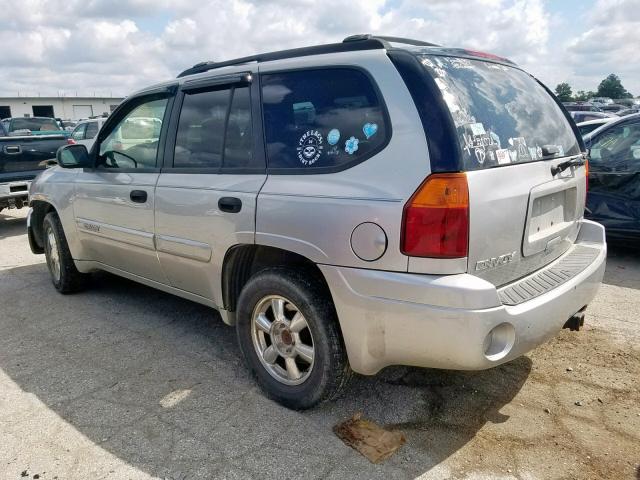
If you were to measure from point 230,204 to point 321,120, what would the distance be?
2.37ft

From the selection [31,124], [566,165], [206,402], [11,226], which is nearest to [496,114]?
[566,165]

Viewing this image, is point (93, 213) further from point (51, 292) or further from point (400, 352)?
point (400, 352)

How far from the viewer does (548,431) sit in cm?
271

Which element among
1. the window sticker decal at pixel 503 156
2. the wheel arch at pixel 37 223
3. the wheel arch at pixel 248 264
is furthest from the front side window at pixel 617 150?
the wheel arch at pixel 37 223

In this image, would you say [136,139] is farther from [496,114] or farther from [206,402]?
[496,114]

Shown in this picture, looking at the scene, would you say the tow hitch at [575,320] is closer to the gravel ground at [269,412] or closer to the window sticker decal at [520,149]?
the gravel ground at [269,412]

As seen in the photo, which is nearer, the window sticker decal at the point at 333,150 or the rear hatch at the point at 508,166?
the rear hatch at the point at 508,166

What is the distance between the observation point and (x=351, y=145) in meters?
2.56

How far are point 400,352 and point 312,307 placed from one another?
50cm

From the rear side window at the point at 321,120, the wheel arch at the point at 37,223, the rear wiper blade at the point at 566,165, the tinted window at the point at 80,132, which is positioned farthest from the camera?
the tinted window at the point at 80,132

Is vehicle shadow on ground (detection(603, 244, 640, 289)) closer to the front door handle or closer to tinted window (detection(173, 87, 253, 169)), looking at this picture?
tinted window (detection(173, 87, 253, 169))

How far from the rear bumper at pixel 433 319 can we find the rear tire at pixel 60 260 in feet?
10.8

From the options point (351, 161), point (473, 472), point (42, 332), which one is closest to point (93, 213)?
point (42, 332)

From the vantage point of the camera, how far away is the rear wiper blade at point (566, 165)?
2.82 meters
